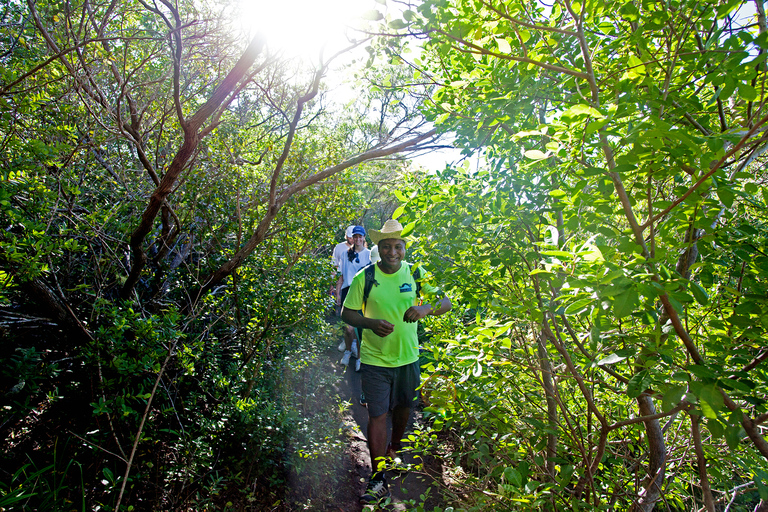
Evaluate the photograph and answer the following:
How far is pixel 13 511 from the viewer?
2.03 m

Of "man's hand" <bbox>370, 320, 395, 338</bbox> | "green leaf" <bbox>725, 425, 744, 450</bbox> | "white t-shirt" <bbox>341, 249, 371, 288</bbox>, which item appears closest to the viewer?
"green leaf" <bbox>725, 425, 744, 450</bbox>

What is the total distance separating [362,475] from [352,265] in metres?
3.14

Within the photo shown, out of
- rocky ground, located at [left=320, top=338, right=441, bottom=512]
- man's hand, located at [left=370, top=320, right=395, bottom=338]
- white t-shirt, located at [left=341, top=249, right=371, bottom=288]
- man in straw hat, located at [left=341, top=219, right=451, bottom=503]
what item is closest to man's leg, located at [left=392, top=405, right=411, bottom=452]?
man in straw hat, located at [left=341, top=219, right=451, bottom=503]

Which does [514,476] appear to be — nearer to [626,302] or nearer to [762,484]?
[762,484]

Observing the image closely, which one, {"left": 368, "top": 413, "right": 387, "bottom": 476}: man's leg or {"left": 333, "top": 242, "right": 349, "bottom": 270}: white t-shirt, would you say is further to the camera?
{"left": 333, "top": 242, "right": 349, "bottom": 270}: white t-shirt

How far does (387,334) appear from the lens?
3.42 metres

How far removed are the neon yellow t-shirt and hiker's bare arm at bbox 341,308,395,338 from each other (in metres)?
0.05

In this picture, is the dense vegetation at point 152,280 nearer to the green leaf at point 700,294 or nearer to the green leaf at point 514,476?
the green leaf at point 514,476

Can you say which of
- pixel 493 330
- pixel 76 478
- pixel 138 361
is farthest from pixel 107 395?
pixel 493 330

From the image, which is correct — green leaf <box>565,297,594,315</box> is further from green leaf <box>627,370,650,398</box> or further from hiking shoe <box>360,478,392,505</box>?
hiking shoe <box>360,478,392,505</box>

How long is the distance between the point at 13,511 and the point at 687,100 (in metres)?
3.39

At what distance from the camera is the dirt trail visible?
10.9 feet

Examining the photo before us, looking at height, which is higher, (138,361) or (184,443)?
(138,361)

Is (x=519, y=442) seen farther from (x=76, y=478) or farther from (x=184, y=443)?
(x=76, y=478)
